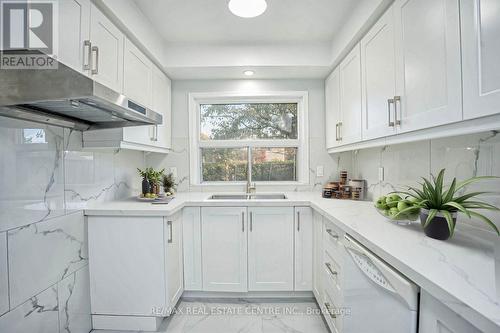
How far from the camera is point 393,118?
4.14 feet

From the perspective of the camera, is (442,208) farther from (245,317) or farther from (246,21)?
(246,21)

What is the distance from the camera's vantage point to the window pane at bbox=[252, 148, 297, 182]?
2594 mm

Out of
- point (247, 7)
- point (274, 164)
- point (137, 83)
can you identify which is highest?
point (247, 7)

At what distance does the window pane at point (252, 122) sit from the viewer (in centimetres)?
260

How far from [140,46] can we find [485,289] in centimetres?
232

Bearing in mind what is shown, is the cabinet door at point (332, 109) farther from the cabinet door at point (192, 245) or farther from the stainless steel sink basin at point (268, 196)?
the cabinet door at point (192, 245)

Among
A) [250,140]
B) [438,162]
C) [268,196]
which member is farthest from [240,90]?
[438,162]

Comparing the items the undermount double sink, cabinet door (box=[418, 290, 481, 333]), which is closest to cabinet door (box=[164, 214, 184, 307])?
the undermount double sink

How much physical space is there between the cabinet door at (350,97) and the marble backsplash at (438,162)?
0.96 feet

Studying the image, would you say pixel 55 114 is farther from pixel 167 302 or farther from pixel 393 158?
pixel 393 158

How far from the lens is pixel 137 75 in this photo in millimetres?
1771

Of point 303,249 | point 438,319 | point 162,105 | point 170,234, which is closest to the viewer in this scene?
point 438,319

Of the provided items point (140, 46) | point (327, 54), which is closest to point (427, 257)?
point (327, 54)

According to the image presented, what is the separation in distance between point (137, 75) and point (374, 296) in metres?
2.06
